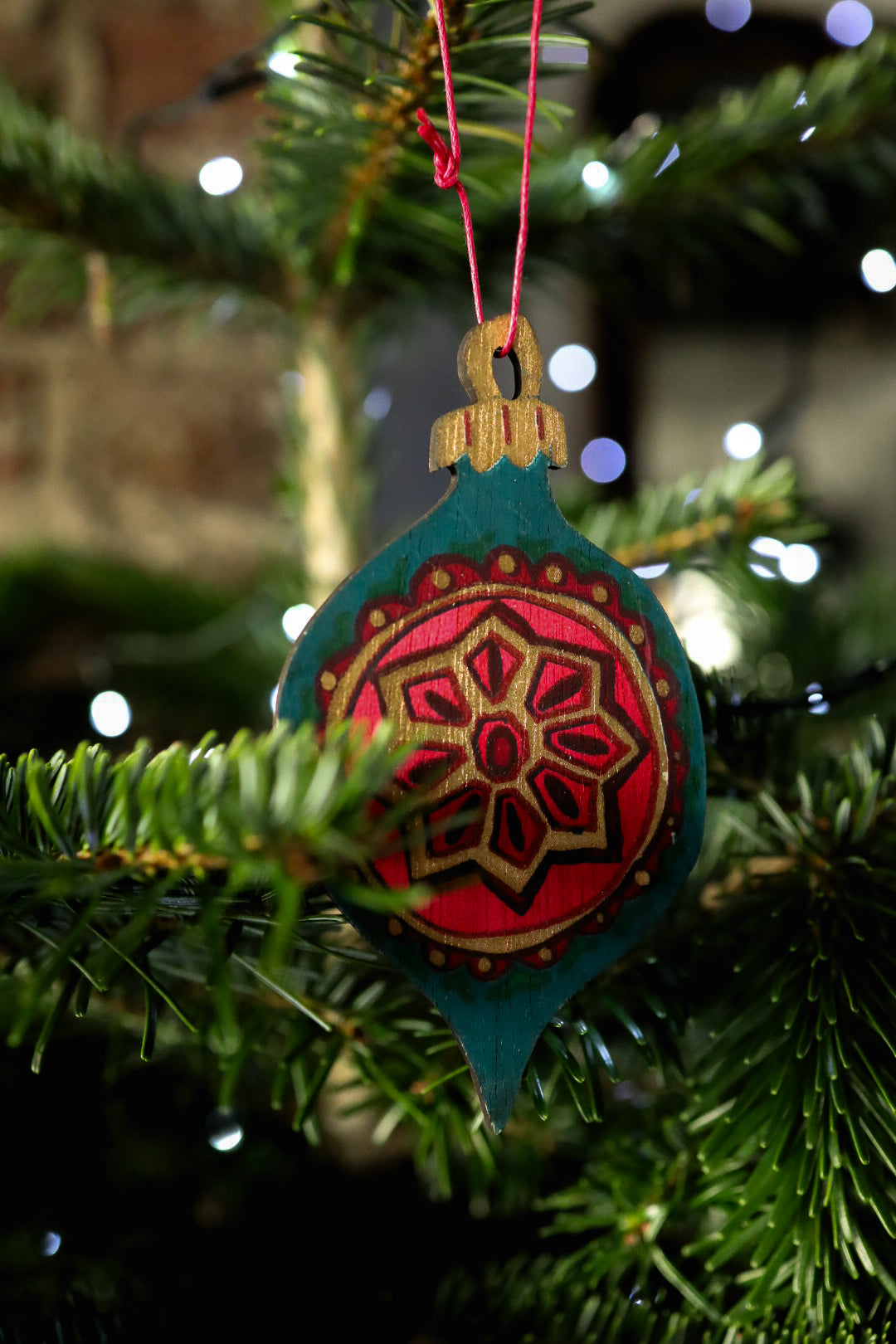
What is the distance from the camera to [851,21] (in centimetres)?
83

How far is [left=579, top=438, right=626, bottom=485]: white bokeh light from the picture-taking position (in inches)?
37.9

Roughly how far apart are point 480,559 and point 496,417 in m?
0.05

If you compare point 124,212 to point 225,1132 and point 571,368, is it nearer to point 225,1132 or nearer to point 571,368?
point 225,1132

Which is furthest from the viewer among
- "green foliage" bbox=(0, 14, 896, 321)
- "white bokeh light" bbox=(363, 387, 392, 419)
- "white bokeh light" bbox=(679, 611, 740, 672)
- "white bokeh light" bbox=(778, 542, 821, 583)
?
"white bokeh light" bbox=(679, 611, 740, 672)

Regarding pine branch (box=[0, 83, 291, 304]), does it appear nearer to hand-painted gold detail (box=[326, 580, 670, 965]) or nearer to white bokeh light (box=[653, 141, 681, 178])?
white bokeh light (box=[653, 141, 681, 178])

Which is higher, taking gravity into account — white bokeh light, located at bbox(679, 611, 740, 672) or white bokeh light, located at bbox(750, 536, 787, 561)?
white bokeh light, located at bbox(679, 611, 740, 672)

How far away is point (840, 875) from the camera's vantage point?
1.07 feet

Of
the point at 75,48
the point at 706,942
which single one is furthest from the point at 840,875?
the point at 75,48

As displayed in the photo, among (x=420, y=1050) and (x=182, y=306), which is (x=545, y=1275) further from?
(x=182, y=306)

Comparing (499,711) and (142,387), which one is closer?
(499,711)

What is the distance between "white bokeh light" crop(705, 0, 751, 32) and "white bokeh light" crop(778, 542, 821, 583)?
580mm

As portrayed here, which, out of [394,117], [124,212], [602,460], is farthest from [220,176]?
[602,460]

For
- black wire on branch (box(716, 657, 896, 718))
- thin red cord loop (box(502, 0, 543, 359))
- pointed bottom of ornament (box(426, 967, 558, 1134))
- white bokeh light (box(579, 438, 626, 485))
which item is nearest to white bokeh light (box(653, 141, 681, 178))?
thin red cord loop (box(502, 0, 543, 359))

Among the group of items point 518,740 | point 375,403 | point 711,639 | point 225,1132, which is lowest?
point 225,1132
